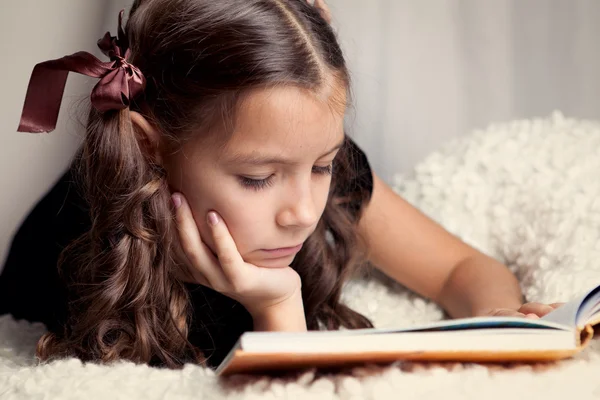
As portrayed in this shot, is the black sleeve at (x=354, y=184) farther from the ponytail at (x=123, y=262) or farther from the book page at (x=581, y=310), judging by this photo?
the book page at (x=581, y=310)

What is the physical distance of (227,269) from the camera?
1.12 meters

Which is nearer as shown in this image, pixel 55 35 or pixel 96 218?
pixel 96 218

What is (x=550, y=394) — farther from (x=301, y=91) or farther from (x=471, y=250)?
(x=471, y=250)

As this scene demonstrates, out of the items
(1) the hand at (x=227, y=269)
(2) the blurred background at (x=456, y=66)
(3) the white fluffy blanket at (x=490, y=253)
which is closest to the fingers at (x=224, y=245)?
(1) the hand at (x=227, y=269)

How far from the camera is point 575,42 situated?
217 cm

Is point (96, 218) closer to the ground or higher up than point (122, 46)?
closer to the ground

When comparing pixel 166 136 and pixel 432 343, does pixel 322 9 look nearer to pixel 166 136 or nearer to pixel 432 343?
pixel 166 136

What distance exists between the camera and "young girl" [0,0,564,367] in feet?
3.38

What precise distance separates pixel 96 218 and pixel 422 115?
1188 mm

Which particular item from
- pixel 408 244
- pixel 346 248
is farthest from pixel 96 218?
pixel 408 244

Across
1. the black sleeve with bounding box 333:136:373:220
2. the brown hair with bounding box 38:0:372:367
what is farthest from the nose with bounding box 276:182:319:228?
the black sleeve with bounding box 333:136:373:220

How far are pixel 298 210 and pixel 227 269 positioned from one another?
15cm

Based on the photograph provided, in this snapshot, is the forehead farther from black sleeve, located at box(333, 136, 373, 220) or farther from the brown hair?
black sleeve, located at box(333, 136, 373, 220)

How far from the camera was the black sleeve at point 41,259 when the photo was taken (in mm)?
1384
